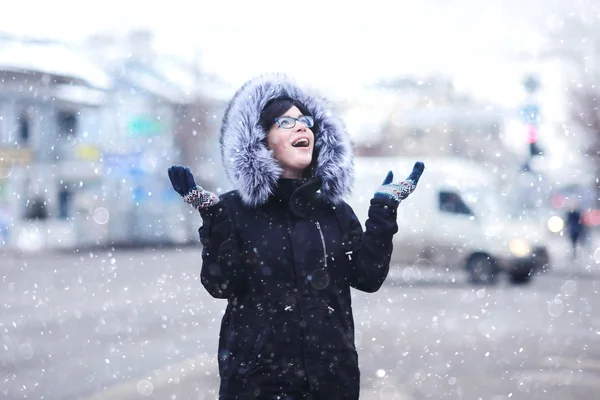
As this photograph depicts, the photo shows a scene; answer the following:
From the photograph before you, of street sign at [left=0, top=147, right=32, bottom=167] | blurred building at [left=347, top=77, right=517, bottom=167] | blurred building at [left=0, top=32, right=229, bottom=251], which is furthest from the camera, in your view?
street sign at [left=0, top=147, right=32, bottom=167]

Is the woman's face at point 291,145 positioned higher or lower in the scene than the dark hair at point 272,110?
lower

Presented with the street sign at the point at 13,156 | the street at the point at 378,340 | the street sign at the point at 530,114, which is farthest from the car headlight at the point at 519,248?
the street sign at the point at 13,156

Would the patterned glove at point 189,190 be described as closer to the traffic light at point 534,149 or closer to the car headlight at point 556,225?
the traffic light at point 534,149

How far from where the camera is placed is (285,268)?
2.81 metres

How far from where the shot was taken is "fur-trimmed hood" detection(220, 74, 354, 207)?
2.87 metres

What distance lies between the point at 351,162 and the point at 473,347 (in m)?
5.80

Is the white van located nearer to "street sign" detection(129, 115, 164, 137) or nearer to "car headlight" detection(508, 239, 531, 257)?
"car headlight" detection(508, 239, 531, 257)

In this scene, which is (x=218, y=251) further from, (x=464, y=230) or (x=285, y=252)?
(x=464, y=230)

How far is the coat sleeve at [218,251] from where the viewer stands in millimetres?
2752

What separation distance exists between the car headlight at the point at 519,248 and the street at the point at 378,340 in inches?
22.5

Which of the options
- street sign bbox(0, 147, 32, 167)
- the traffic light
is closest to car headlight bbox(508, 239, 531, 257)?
the traffic light

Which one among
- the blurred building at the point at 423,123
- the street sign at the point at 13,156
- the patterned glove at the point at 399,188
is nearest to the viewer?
the patterned glove at the point at 399,188

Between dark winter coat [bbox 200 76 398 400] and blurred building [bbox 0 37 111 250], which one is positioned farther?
blurred building [bbox 0 37 111 250]

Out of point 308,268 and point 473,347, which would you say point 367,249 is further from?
point 473,347
